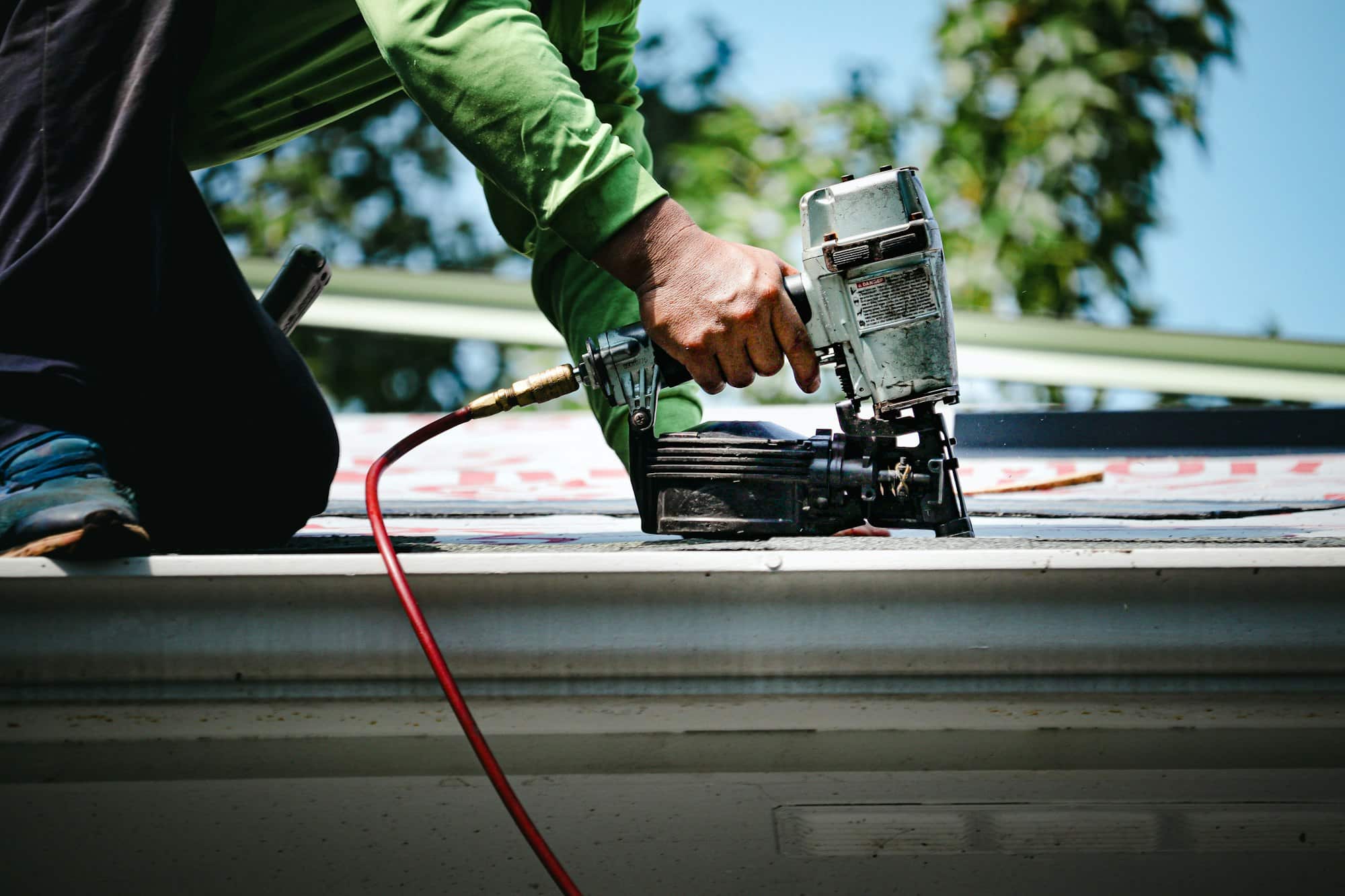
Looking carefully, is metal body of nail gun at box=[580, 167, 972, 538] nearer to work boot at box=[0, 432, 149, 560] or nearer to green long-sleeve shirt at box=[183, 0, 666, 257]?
green long-sleeve shirt at box=[183, 0, 666, 257]

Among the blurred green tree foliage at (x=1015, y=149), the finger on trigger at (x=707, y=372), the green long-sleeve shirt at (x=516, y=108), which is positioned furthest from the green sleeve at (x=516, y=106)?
the blurred green tree foliage at (x=1015, y=149)

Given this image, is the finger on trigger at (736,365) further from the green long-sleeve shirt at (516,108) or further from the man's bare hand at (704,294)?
the green long-sleeve shirt at (516,108)

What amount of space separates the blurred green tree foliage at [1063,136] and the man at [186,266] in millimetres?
4455

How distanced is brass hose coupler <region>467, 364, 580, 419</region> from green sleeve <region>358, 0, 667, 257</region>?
20cm

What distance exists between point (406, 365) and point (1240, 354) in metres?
4.83

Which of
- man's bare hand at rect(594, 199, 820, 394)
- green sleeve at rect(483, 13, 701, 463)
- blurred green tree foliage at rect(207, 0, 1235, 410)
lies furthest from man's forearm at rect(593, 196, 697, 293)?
blurred green tree foliage at rect(207, 0, 1235, 410)

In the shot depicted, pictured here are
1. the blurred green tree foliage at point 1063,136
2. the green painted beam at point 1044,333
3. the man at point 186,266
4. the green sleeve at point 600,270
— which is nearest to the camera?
the man at point 186,266

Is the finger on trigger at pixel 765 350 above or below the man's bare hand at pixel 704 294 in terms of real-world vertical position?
below

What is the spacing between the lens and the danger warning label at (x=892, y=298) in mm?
1329

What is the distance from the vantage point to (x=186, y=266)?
4.44ft

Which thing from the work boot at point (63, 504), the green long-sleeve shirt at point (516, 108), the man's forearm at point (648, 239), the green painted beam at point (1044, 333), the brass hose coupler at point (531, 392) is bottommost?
the green painted beam at point (1044, 333)

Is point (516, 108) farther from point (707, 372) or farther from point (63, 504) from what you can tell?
point (63, 504)

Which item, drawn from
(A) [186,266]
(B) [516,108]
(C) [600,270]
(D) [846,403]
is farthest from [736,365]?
(A) [186,266]

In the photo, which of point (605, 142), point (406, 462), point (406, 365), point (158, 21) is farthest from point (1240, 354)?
point (406, 365)
